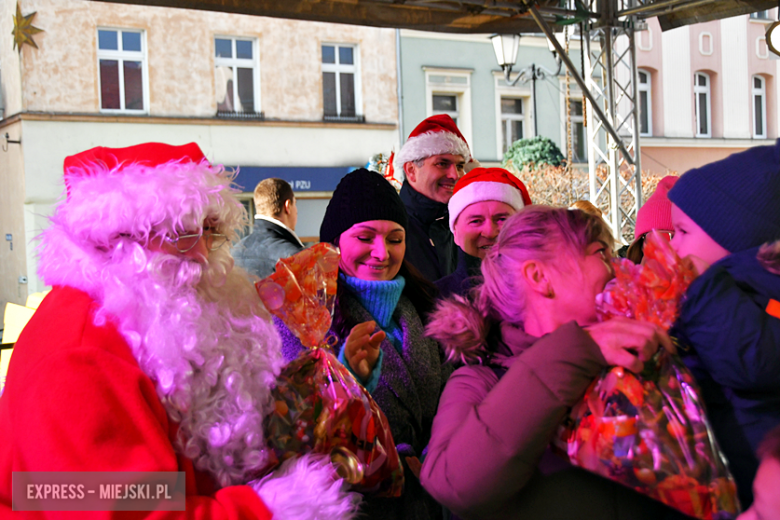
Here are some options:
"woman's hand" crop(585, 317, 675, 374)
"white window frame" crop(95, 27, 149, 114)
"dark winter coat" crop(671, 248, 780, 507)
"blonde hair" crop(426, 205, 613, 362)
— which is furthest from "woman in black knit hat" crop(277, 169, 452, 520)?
"white window frame" crop(95, 27, 149, 114)

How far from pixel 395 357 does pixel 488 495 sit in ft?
2.45

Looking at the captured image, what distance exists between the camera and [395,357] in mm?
1907

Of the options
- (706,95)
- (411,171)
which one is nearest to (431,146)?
(411,171)

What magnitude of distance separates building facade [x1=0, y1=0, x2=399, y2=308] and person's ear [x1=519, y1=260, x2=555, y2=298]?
462 inches

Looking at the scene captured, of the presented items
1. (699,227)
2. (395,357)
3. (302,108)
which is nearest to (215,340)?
(395,357)

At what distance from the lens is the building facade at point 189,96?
1209 centimetres

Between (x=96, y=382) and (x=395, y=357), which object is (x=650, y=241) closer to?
(x=395, y=357)

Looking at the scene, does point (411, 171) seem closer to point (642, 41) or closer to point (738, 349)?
point (738, 349)

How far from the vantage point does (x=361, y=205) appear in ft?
6.85

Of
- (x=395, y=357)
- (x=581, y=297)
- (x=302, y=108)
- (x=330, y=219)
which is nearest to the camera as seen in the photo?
(x=581, y=297)

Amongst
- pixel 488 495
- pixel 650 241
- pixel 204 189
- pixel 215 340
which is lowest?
pixel 488 495

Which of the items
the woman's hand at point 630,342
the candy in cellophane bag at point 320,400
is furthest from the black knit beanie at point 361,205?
the woman's hand at point 630,342

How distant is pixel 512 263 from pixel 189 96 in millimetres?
12887

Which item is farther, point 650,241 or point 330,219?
point 330,219
